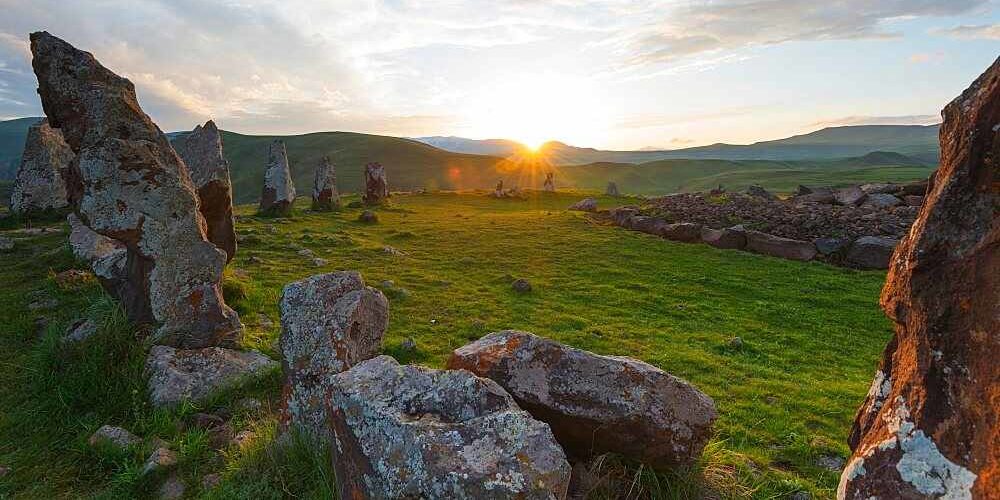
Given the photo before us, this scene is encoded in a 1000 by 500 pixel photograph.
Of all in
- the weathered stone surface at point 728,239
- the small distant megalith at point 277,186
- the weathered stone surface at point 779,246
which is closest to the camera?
the weathered stone surface at point 779,246

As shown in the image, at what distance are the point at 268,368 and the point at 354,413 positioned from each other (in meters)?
5.90

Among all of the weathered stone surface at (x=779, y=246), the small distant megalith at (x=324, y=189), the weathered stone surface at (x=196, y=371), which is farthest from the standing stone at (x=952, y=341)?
the small distant megalith at (x=324, y=189)

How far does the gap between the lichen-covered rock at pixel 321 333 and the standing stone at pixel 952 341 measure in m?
5.79

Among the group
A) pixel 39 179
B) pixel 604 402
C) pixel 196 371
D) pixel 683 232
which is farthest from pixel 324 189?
pixel 604 402

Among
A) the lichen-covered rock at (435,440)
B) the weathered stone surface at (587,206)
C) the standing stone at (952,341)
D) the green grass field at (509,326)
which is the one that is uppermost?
the standing stone at (952,341)

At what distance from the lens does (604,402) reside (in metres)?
5.85

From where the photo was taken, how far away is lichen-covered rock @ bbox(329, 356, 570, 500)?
165 inches

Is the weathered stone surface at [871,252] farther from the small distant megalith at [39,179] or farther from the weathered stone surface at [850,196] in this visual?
the small distant megalith at [39,179]

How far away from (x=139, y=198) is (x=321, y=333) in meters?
6.26

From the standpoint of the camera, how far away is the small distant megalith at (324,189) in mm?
34562

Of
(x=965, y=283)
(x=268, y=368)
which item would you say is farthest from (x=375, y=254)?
(x=965, y=283)

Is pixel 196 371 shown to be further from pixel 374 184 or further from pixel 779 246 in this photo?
pixel 374 184

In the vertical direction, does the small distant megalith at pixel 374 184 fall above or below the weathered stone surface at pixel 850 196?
above

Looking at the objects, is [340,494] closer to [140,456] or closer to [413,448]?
[413,448]
